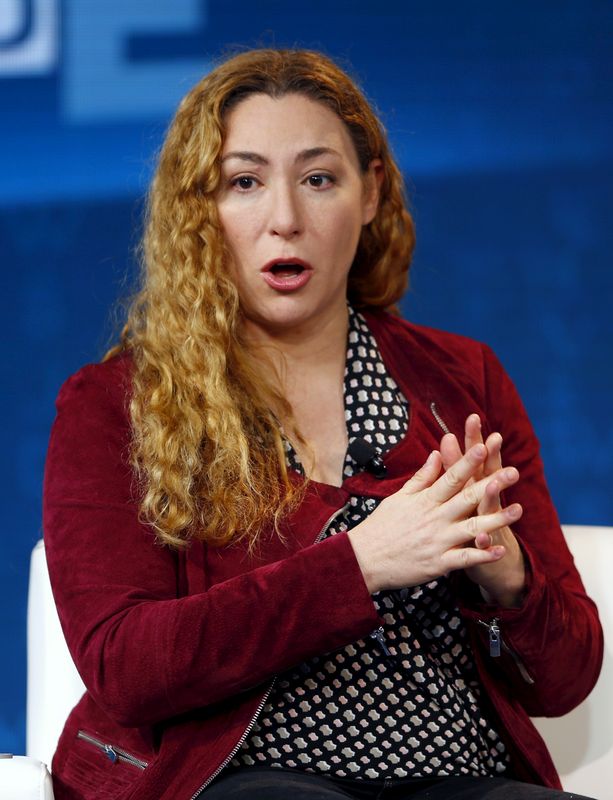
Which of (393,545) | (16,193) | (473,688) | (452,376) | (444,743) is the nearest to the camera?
(393,545)

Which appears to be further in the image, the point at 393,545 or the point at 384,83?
the point at 384,83

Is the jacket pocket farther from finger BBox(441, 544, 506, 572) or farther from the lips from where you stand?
the lips

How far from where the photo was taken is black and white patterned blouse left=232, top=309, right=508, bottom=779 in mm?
1640

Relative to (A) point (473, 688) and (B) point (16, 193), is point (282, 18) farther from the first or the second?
(A) point (473, 688)

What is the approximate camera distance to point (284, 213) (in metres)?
1.81

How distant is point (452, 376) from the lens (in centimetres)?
198

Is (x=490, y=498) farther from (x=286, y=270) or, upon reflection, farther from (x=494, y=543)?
(x=286, y=270)

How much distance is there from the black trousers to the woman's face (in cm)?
63

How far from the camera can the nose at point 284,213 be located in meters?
1.81

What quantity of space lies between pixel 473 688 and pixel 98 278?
1.30 metres

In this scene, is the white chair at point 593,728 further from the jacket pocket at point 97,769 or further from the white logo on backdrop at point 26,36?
the white logo on backdrop at point 26,36

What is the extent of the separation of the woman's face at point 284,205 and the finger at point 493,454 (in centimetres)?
37

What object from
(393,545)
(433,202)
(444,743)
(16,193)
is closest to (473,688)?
(444,743)

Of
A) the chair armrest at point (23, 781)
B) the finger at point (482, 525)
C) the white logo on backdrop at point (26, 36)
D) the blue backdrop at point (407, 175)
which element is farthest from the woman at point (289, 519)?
the white logo on backdrop at point (26, 36)
